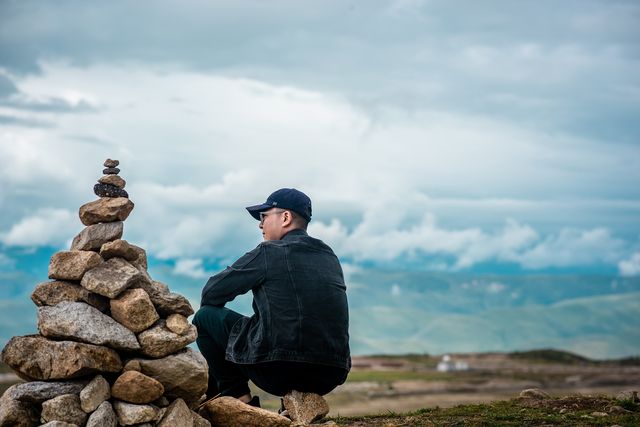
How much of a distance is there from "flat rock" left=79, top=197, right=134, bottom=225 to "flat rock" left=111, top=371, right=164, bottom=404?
2262mm

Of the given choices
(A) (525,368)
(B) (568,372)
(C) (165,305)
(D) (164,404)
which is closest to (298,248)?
(C) (165,305)

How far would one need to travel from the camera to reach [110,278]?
10625 millimetres

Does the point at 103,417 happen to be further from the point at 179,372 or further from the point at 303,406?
the point at 303,406

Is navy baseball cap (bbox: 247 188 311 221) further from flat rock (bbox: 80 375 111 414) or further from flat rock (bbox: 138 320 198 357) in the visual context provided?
flat rock (bbox: 80 375 111 414)

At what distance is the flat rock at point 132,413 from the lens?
10086 millimetres

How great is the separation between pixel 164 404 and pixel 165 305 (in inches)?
50.3

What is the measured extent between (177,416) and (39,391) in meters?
1.71

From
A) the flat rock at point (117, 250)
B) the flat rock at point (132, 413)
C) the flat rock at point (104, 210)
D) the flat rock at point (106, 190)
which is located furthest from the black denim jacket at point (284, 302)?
the flat rock at point (106, 190)

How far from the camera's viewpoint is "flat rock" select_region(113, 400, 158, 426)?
1009 centimetres

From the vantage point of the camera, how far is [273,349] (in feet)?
35.3

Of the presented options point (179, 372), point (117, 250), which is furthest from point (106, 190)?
point (179, 372)

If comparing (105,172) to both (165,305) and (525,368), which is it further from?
(525,368)

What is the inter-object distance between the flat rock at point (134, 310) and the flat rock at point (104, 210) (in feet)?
4.07

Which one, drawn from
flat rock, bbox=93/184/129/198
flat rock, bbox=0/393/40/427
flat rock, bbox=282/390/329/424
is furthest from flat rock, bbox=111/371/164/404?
flat rock, bbox=93/184/129/198
